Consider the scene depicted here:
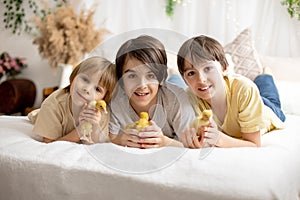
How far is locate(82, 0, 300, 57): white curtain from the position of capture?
2.87 m

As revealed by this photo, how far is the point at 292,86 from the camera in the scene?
2.22 metres

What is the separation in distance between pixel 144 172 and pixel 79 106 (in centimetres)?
29

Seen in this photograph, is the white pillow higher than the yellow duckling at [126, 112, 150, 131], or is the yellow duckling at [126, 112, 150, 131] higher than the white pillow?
the yellow duckling at [126, 112, 150, 131]

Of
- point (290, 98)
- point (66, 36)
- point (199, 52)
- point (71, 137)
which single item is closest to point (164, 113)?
point (199, 52)

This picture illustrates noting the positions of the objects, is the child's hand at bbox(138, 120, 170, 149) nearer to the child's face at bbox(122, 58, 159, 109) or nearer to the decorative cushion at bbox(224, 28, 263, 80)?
the child's face at bbox(122, 58, 159, 109)

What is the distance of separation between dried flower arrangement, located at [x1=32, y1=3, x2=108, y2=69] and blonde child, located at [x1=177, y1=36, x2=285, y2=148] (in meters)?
1.73

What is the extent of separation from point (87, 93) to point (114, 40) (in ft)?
0.55

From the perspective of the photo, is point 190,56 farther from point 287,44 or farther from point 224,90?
point 287,44

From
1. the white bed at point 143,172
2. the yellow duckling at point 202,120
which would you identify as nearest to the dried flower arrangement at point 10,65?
the white bed at point 143,172

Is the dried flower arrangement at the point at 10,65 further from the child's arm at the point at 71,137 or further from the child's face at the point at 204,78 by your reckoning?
the child's face at the point at 204,78

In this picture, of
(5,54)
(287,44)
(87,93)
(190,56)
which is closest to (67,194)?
(87,93)

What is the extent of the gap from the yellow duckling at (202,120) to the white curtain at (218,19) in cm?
184

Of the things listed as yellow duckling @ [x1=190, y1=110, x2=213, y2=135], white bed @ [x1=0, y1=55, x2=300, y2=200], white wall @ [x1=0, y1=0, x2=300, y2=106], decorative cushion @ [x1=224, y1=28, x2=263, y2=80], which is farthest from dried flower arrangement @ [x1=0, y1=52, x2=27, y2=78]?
yellow duckling @ [x1=190, y1=110, x2=213, y2=135]

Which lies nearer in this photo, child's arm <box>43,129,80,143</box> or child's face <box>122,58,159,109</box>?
child's face <box>122,58,159,109</box>
